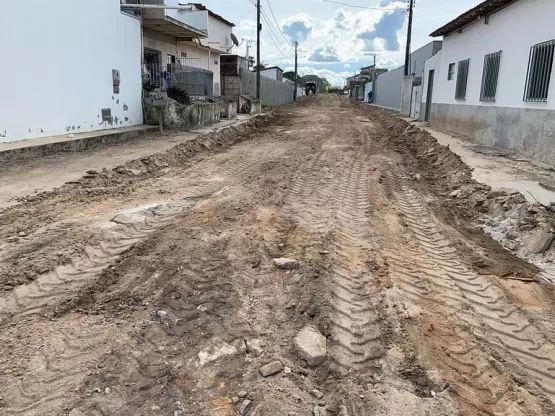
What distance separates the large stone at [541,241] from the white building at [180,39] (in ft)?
41.6

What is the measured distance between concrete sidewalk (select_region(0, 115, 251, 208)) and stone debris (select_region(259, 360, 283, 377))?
5.21 metres

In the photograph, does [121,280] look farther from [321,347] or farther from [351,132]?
[351,132]

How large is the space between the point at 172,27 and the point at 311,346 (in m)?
18.2

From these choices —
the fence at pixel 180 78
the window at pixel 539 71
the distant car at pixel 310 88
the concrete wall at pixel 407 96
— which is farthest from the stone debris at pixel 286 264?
the distant car at pixel 310 88

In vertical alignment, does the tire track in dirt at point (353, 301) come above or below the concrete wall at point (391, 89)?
below

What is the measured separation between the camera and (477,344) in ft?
11.4

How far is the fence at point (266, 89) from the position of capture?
36469 millimetres

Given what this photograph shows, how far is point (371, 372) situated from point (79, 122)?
12778 mm

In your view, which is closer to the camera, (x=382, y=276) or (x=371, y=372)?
(x=371, y=372)

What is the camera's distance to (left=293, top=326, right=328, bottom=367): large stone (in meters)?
3.18

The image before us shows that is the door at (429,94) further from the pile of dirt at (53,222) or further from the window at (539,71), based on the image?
the pile of dirt at (53,222)

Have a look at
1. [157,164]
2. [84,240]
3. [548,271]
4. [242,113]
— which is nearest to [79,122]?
[157,164]

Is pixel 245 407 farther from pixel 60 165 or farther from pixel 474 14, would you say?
pixel 474 14

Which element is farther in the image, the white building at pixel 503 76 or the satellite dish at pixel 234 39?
the satellite dish at pixel 234 39
